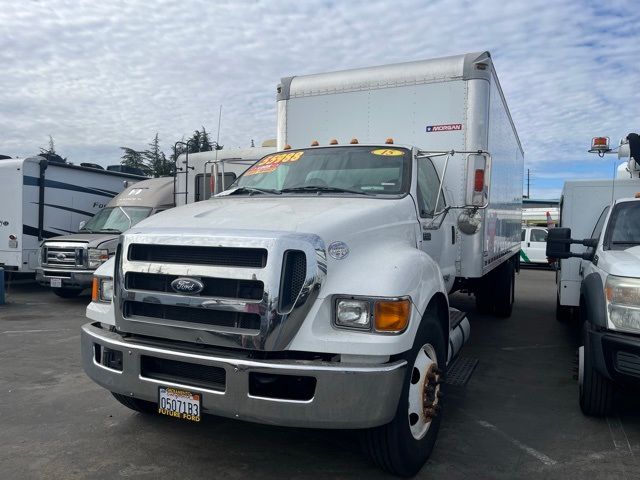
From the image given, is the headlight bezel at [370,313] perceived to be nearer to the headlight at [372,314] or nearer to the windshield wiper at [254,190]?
the headlight at [372,314]

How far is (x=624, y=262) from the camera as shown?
4340mm

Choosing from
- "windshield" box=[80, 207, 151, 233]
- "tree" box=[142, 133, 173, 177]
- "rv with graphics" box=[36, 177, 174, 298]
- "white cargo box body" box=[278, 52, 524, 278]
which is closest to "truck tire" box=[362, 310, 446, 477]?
"white cargo box body" box=[278, 52, 524, 278]

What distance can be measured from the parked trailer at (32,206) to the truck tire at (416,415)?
1140 centimetres

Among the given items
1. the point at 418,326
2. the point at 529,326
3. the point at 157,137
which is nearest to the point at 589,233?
the point at 529,326

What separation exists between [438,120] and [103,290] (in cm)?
395

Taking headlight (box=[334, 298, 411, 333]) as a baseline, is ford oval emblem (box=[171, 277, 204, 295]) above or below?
above

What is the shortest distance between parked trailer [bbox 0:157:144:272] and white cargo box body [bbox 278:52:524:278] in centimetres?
831

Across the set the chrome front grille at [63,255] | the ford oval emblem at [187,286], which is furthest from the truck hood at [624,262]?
the chrome front grille at [63,255]

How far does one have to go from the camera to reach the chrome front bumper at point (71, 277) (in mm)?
10711

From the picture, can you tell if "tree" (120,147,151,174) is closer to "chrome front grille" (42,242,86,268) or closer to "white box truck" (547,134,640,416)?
"chrome front grille" (42,242,86,268)

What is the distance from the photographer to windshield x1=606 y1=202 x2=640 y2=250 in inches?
204

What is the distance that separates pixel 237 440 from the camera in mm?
4148

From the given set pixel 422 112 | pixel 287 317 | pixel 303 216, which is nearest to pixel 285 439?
pixel 287 317

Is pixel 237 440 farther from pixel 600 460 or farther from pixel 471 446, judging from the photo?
pixel 600 460
